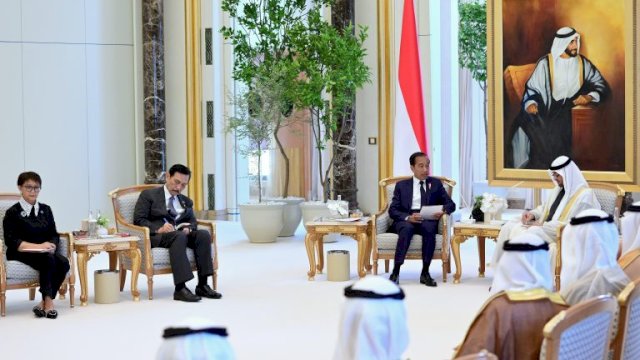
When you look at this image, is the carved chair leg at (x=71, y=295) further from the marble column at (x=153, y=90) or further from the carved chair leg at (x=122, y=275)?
the marble column at (x=153, y=90)

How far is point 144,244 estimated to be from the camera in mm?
9055

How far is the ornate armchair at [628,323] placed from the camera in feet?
14.2

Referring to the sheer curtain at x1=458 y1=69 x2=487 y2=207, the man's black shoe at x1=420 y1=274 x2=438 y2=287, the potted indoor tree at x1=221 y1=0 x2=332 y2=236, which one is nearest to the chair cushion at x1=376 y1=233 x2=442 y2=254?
the man's black shoe at x1=420 y1=274 x2=438 y2=287

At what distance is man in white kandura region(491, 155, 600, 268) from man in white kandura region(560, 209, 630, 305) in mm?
3946

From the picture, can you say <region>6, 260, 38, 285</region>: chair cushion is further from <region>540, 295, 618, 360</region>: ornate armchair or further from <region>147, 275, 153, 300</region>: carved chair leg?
<region>540, 295, 618, 360</region>: ornate armchair

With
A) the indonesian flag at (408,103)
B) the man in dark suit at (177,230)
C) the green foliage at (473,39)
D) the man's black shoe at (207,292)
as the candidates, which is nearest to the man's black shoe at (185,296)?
the man in dark suit at (177,230)

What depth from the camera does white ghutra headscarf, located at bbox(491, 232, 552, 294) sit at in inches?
166

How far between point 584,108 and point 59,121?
7568 millimetres

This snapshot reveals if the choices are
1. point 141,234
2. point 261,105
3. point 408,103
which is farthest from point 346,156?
point 141,234

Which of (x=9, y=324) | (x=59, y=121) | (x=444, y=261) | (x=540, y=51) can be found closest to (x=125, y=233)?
(x=9, y=324)

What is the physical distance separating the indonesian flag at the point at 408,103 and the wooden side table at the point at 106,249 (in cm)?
401

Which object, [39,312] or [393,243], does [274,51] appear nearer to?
[393,243]

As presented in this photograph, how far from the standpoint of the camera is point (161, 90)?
15320 mm

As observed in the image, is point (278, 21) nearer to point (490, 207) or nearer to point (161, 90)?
point (161, 90)
